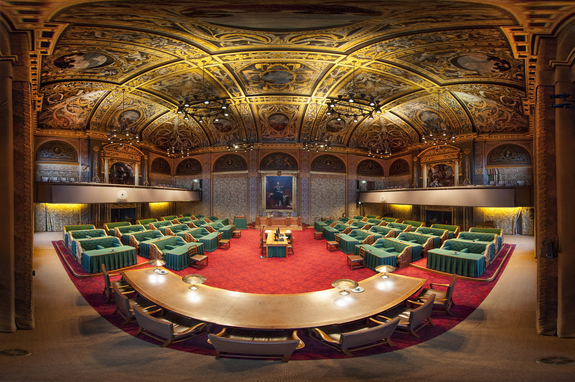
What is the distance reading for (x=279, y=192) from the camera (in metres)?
20.9

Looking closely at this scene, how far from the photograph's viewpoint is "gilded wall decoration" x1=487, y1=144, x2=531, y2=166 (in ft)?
55.3

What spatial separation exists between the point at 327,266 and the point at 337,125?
1397 cm

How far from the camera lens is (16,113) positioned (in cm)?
457

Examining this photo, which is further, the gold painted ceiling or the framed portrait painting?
the framed portrait painting

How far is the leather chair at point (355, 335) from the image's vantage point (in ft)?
11.8

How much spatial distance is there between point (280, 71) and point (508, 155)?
58.2 feet

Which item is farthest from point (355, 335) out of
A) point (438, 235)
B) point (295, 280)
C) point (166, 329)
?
point (438, 235)

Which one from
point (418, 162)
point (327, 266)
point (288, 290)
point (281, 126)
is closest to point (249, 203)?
point (281, 126)

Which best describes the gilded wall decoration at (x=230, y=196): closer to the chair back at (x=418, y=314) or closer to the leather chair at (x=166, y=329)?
the leather chair at (x=166, y=329)

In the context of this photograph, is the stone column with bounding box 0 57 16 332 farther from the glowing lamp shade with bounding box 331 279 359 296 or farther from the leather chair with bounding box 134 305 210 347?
the glowing lamp shade with bounding box 331 279 359 296

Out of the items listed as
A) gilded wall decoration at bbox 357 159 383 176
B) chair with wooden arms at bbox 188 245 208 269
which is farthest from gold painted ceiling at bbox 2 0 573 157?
chair with wooden arms at bbox 188 245 208 269

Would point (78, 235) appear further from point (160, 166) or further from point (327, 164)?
point (327, 164)

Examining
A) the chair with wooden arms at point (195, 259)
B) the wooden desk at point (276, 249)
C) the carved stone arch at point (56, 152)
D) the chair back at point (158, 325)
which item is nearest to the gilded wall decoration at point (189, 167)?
the carved stone arch at point (56, 152)

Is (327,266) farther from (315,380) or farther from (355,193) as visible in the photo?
(355,193)
